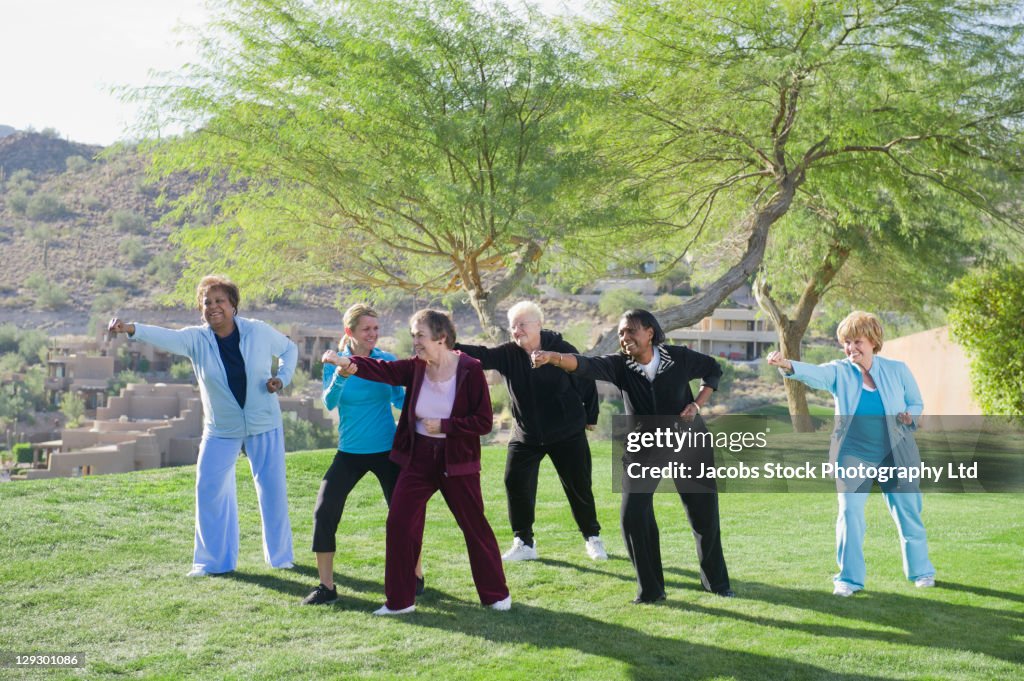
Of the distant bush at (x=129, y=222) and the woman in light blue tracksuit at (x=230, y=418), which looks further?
the distant bush at (x=129, y=222)

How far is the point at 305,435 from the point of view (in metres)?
31.2

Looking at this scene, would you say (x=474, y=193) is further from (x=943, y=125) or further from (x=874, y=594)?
(x=874, y=594)

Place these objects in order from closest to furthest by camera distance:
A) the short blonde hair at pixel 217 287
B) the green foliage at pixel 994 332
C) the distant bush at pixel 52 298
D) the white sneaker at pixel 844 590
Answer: the white sneaker at pixel 844 590 → the short blonde hair at pixel 217 287 → the green foliage at pixel 994 332 → the distant bush at pixel 52 298

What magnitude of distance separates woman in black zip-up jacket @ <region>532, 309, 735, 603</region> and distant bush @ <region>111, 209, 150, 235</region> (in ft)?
246

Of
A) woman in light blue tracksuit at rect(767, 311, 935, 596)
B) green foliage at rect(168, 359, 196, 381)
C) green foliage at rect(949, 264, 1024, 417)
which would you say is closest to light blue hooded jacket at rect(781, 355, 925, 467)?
woman in light blue tracksuit at rect(767, 311, 935, 596)

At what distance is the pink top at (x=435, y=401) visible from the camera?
5500mm

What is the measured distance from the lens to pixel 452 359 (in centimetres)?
555

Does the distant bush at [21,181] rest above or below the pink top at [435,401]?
above

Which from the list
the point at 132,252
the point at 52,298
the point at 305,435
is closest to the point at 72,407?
the point at 305,435

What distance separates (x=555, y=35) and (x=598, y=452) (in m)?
6.49

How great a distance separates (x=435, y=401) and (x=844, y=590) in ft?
8.95

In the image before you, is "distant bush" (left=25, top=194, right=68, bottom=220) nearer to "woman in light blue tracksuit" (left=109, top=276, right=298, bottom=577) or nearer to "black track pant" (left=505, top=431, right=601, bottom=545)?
"woman in light blue tracksuit" (left=109, top=276, right=298, bottom=577)

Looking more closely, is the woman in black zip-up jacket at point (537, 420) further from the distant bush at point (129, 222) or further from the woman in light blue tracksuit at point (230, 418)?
the distant bush at point (129, 222)

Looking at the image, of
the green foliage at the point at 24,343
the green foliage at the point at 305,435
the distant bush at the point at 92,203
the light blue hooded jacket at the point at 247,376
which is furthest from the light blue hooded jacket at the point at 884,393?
the distant bush at the point at 92,203
